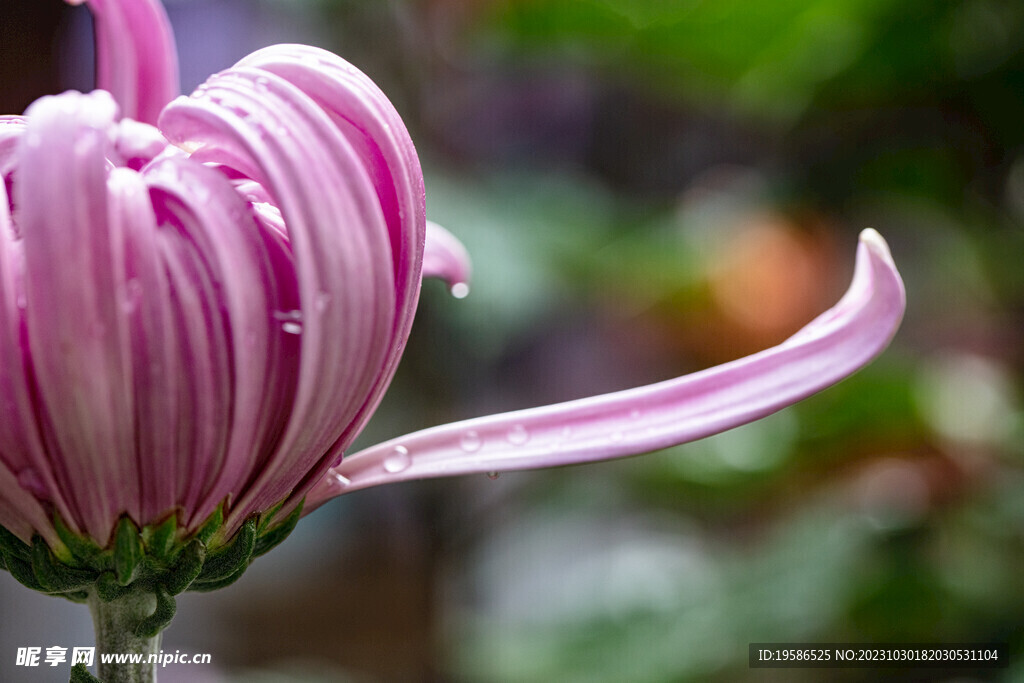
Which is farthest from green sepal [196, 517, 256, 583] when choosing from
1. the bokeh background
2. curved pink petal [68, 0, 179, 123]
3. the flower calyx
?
the bokeh background

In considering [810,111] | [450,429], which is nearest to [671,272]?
[810,111]

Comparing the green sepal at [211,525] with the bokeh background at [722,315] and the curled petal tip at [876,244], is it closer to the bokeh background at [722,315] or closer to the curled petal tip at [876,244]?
the curled petal tip at [876,244]

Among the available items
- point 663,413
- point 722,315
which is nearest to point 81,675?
point 663,413

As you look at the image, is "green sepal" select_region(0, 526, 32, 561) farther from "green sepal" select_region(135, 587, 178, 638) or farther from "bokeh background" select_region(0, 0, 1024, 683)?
"bokeh background" select_region(0, 0, 1024, 683)

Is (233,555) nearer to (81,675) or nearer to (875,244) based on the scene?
(81,675)

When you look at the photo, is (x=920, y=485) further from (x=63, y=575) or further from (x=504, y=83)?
(x=63, y=575)
